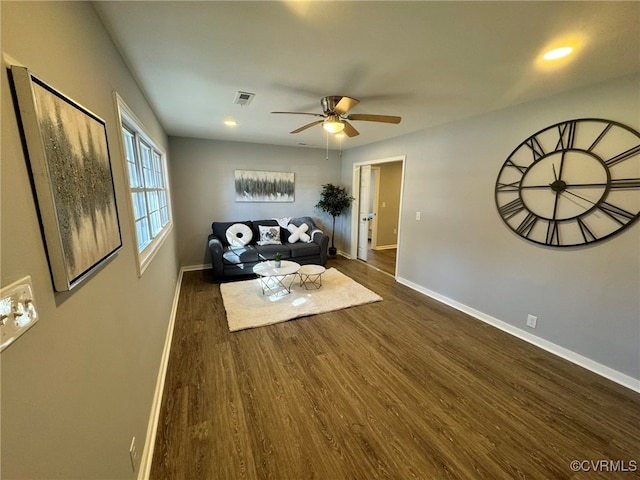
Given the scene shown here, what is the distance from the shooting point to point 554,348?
2477 millimetres

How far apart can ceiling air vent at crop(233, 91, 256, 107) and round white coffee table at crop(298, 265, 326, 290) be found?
2.29 metres

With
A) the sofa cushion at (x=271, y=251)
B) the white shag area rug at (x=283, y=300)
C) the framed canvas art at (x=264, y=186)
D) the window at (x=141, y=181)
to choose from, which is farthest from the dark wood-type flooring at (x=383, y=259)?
the window at (x=141, y=181)

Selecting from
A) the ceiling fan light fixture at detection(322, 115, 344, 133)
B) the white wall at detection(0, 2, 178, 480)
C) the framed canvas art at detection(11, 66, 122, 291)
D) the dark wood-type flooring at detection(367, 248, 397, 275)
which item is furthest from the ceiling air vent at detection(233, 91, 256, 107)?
the dark wood-type flooring at detection(367, 248, 397, 275)

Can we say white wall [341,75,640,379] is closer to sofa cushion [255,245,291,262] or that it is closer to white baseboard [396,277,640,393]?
white baseboard [396,277,640,393]

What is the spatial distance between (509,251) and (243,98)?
3.19 meters

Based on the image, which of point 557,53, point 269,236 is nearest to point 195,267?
point 269,236

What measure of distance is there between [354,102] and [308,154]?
11.3ft

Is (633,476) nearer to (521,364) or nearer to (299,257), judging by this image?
(521,364)

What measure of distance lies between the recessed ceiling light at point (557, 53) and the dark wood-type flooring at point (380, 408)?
2431 mm

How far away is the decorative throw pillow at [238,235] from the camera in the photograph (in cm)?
451

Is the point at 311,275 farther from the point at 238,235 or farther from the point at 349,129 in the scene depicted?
the point at 349,129

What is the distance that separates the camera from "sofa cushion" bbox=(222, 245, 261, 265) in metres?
4.16

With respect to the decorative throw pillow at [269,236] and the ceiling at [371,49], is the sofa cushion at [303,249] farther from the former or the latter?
the ceiling at [371,49]

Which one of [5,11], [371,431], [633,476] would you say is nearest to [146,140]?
[5,11]
